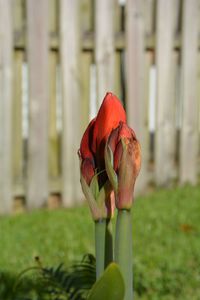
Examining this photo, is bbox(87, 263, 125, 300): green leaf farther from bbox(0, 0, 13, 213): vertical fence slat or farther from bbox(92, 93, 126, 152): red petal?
bbox(0, 0, 13, 213): vertical fence slat

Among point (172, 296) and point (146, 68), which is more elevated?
point (146, 68)

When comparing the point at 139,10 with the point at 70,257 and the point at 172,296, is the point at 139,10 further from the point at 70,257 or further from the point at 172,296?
the point at 172,296

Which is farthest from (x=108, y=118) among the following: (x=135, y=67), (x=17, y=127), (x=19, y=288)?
(x=135, y=67)

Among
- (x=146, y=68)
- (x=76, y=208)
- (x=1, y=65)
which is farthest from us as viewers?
(x=146, y=68)

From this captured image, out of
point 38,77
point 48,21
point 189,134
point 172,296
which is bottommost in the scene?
point 172,296

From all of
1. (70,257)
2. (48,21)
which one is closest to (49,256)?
(70,257)

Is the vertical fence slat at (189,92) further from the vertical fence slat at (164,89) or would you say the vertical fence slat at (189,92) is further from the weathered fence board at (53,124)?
the weathered fence board at (53,124)

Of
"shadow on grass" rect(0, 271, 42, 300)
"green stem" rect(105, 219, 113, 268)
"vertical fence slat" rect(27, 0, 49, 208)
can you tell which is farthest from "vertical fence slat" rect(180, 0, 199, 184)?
"green stem" rect(105, 219, 113, 268)
